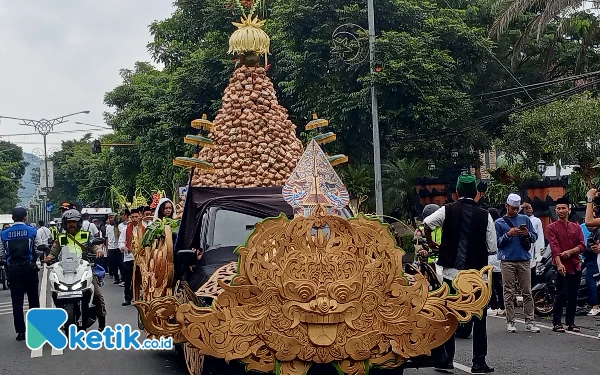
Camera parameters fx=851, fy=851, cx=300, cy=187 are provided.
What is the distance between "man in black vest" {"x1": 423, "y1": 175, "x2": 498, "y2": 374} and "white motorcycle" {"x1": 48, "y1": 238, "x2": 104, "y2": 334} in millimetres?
4973

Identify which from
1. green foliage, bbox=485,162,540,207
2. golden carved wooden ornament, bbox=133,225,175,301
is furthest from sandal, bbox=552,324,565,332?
green foliage, bbox=485,162,540,207

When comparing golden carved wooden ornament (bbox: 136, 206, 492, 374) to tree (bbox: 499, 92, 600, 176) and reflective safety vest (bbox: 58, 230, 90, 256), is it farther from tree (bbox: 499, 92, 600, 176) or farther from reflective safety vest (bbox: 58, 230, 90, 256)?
tree (bbox: 499, 92, 600, 176)

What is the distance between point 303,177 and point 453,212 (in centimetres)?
234

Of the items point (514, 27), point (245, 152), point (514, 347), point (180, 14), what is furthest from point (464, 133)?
point (514, 347)

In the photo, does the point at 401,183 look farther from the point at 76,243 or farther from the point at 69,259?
the point at 69,259

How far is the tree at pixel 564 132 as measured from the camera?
76.1 feet

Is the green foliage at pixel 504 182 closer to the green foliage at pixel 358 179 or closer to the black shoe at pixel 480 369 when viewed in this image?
the green foliage at pixel 358 179

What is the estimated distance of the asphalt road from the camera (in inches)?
353

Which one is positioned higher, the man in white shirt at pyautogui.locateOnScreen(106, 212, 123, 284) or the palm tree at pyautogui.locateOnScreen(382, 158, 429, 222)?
the palm tree at pyautogui.locateOnScreen(382, 158, 429, 222)

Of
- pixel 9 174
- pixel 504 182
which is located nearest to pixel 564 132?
pixel 504 182

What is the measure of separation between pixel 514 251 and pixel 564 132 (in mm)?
13323

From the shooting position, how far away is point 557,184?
20.0 metres

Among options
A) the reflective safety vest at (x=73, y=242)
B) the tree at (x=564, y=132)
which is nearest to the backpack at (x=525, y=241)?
the reflective safety vest at (x=73, y=242)

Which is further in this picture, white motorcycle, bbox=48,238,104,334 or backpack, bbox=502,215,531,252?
white motorcycle, bbox=48,238,104,334
